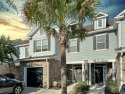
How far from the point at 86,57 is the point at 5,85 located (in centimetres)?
1086

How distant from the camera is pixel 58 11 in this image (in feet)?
58.5

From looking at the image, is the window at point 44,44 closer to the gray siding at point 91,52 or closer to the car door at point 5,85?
the gray siding at point 91,52

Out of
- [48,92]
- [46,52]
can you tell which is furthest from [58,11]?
[46,52]

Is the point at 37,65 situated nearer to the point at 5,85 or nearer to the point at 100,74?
the point at 100,74

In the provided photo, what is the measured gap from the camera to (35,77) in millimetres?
32531

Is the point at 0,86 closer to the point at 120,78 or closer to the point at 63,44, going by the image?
the point at 63,44

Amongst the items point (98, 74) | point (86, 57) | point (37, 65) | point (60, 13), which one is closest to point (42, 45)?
point (37, 65)

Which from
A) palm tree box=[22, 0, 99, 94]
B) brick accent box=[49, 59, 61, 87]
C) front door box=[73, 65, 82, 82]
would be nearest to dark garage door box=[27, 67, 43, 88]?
brick accent box=[49, 59, 61, 87]

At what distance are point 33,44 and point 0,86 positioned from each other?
13043 mm

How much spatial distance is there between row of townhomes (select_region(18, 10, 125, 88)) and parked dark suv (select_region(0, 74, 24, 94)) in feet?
19.6

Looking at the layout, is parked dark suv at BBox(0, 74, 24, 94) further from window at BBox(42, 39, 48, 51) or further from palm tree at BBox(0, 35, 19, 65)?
window at BBox(42, 39, 48, 51)

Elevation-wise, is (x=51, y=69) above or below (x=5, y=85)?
above

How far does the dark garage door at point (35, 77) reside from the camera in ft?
104

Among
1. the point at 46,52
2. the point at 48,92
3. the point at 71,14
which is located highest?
the point at 71,14
